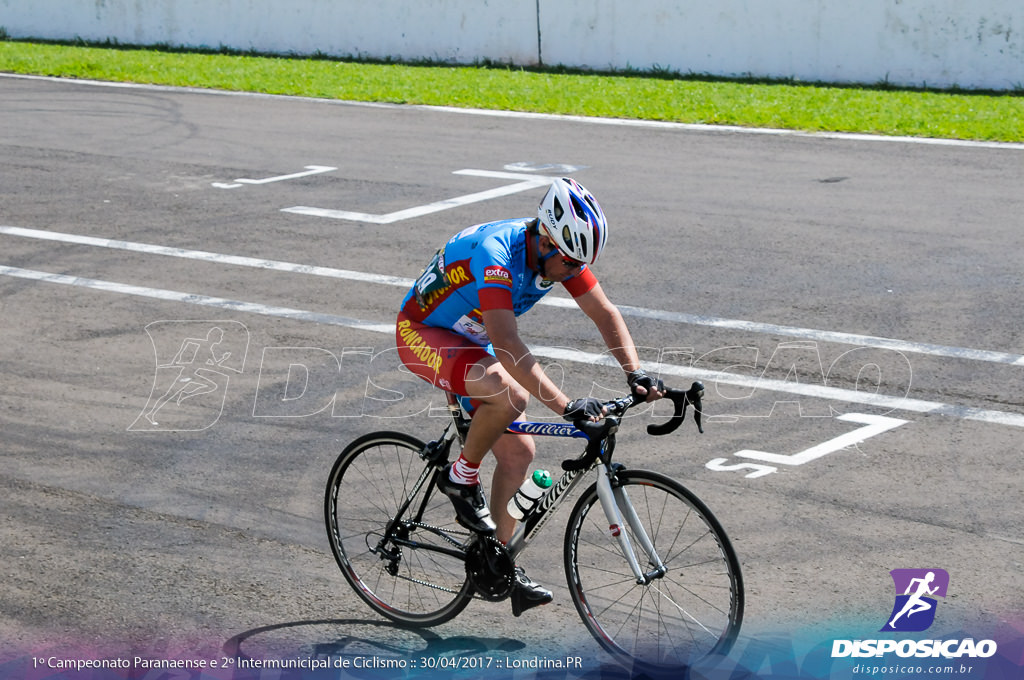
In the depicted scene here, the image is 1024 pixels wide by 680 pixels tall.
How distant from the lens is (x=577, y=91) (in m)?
21.5

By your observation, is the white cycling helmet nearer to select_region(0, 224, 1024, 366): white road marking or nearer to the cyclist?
the cyclist

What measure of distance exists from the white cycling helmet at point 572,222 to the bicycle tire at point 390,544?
3.95ft

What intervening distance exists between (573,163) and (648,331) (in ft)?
22.2

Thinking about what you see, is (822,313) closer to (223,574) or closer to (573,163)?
(223,574)

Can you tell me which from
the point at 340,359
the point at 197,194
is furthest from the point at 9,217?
A: the point at 340,359

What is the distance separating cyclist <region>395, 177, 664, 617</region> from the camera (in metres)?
4.82

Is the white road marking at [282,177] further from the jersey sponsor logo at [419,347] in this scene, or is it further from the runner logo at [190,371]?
the jersey sponsor logo at [419,347]

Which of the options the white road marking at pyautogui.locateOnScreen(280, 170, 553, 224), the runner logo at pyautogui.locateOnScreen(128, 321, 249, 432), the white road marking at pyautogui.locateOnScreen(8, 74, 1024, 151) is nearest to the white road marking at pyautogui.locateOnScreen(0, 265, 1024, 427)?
the runner logo at pyautogui.locateOnScreen(128, 321, 249, 432)

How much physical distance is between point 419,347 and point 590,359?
370 cm

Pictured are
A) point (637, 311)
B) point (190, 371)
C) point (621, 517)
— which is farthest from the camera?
point (637, 311)

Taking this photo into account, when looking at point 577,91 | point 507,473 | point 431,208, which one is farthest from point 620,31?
point 507,473

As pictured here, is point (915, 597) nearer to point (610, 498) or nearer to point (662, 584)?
point (662, 584)

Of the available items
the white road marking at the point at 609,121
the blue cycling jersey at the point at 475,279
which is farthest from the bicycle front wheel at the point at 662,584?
the white road marking at the point at 609,121

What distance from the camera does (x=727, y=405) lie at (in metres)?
8.09
